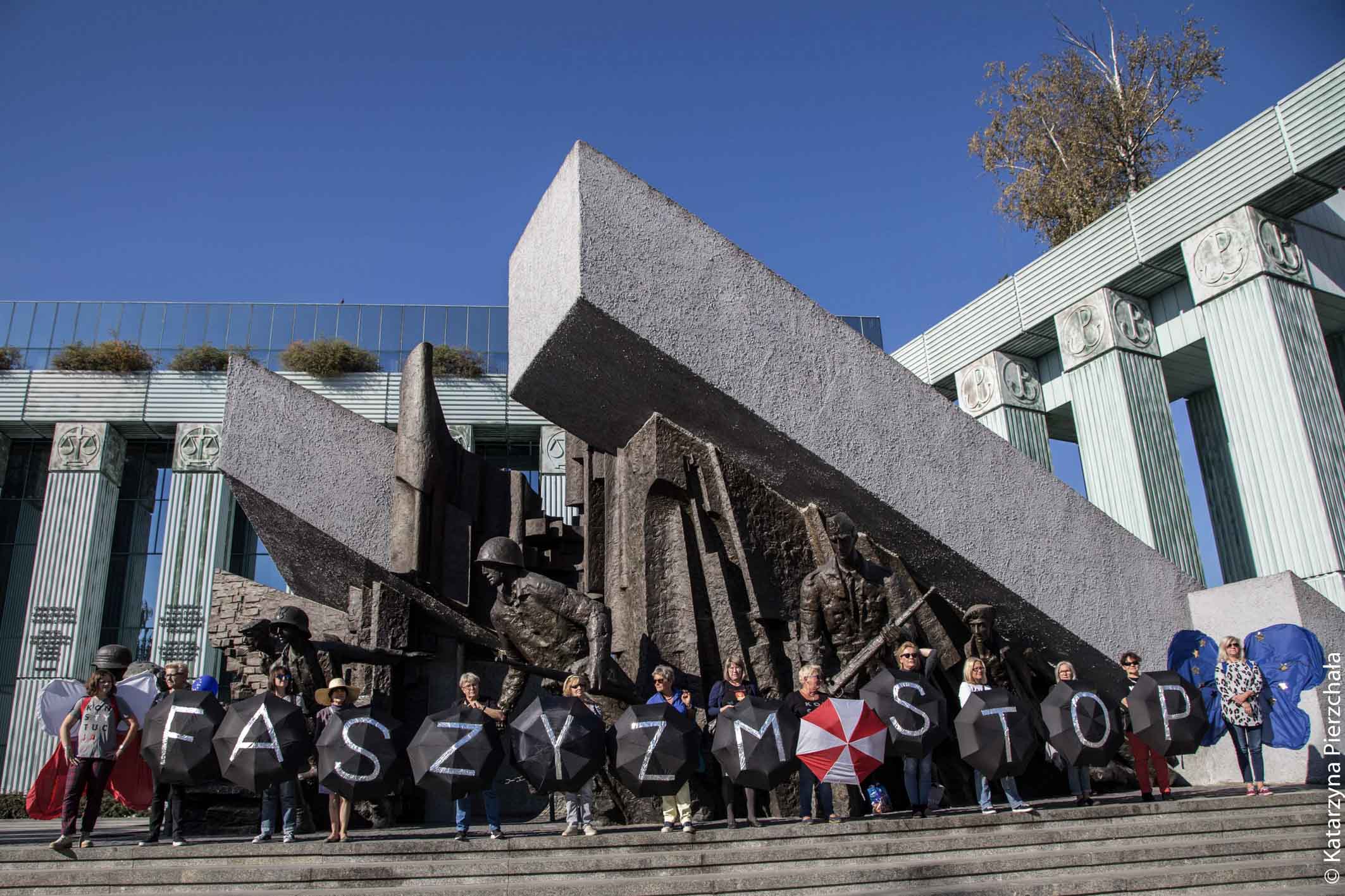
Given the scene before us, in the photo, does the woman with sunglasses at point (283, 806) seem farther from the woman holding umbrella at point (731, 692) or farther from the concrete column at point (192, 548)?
the concrete column at point (192, 548)

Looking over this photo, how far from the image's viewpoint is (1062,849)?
4945mm

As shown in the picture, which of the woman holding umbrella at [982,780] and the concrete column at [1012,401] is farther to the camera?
the concrete column at [1012,401]

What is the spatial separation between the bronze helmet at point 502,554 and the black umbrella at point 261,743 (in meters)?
2.14

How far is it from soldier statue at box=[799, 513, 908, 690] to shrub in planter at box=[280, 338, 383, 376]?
46.6ft

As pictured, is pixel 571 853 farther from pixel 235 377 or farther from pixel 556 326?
pixel 235 377

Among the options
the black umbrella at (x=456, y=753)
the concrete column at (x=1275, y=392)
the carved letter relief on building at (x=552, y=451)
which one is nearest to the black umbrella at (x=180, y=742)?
the black umbrella at (x=456, y=753)

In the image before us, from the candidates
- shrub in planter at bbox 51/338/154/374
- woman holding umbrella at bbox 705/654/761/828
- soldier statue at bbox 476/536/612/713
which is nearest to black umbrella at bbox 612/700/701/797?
woman holding umbrella at bbox 705/654/761/828

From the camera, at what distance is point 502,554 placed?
7.31 m

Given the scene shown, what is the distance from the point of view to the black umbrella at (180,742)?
515cm

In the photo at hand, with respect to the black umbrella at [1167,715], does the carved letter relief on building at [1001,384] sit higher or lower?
higher

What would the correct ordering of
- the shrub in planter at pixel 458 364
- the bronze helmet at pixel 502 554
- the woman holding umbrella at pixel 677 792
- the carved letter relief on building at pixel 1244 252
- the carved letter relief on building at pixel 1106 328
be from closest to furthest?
1. the woman holding umbrella at pixel 677 792
2. the bronze helmet at pixel 502 554
3. the carved letter relief on building at pixel 1244 252
4. the carved letter relief on building at pixel 1106 328
5. the shrub in planter at pixel 458 364

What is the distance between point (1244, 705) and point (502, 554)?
15.8 feet

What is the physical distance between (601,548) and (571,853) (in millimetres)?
4139

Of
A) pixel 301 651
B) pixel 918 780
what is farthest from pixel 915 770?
pixel 301 651
